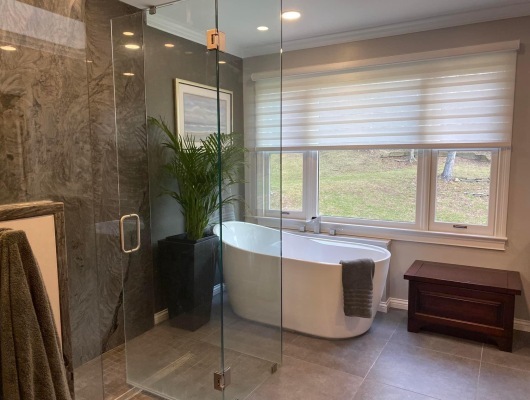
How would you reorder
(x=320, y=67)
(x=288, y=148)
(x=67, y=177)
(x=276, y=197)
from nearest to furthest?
(x=67, y=177)
(x=276, y=197)
(x=320, y=67)
(x=288, y=148)

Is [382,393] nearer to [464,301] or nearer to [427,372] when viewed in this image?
[427,372]

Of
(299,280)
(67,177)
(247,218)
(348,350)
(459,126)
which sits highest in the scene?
(459,126)

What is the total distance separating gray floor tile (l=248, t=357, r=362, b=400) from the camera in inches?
92.6

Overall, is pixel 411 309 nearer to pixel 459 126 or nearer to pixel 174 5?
pixel 459 126

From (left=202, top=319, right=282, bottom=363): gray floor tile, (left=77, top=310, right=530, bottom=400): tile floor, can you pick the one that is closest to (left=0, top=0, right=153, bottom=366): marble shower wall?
(left=77, top=310, right=530, bottom=400): tile floor

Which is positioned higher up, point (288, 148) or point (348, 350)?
point (288, 148)

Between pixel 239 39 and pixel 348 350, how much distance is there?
7.63ft

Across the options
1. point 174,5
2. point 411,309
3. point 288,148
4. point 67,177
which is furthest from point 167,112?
point 411,309

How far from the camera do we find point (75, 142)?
1.78m

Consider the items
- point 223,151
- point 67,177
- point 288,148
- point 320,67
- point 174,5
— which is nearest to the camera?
point 67,177

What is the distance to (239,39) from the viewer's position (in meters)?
2.43

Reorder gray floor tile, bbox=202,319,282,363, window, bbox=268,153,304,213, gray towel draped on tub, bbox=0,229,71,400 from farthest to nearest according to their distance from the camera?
window, bbox=268,153,304,213, gray floor tile, bbox=202,319,282,363, gray towel draped on tub, bbox=0,229,71,400

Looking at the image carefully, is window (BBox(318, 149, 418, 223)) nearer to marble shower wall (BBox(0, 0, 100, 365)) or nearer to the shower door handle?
the shower door handle

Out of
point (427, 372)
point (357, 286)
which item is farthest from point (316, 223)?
point (427, 372)
